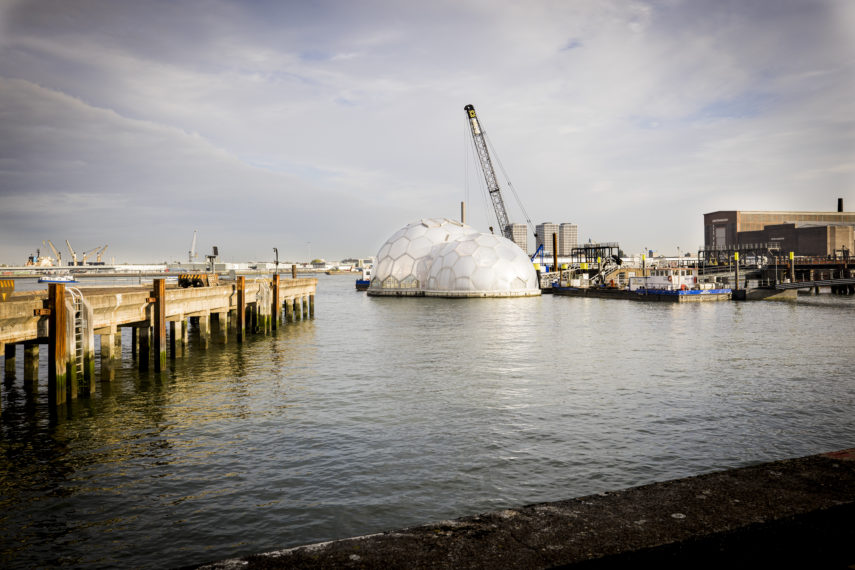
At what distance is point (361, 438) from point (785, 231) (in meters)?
172

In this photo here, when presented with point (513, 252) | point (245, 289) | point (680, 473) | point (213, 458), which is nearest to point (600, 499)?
point (680, 473)

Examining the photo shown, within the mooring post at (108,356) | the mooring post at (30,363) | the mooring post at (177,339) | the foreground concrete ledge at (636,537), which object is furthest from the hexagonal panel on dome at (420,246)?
the foreground concrete ledge at (636,537)

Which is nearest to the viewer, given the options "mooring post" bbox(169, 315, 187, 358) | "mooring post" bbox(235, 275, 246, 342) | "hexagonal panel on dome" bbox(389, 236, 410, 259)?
"mooring post" bbox(169, 315, 187, 358)

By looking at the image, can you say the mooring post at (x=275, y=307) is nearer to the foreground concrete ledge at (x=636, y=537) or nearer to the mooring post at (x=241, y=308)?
the mooring post at (x=241, y=308)

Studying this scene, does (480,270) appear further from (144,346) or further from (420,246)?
(144,346)

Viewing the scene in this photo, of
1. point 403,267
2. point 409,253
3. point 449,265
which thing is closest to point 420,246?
point 409,253

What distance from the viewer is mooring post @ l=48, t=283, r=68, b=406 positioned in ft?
50.2

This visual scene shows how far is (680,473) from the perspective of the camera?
35.8 ft

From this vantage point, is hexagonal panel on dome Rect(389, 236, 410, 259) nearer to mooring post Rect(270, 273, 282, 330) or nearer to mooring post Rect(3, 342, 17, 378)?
mooring post Rect(270, 273, 282, 330)

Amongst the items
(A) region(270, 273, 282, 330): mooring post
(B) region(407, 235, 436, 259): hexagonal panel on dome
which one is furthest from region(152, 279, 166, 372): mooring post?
(B) region(407, 235, 436, 259): hexagonal panel on dome

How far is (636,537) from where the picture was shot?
3826 millimetres

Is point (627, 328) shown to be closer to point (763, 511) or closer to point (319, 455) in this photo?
point (319, 455)

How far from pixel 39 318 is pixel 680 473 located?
16.4 m

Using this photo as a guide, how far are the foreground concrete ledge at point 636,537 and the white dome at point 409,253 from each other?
7810 centimetres
